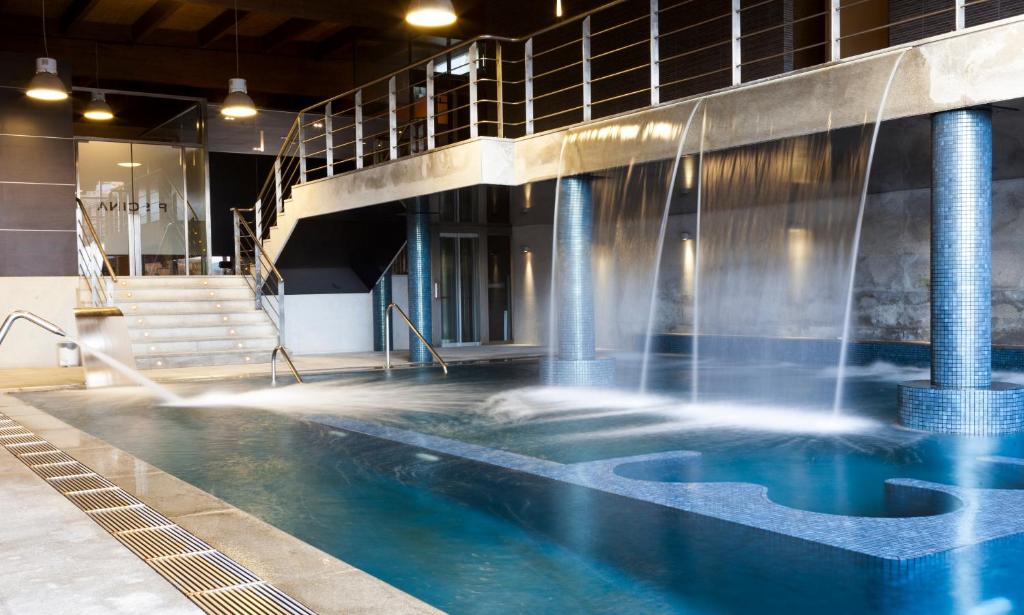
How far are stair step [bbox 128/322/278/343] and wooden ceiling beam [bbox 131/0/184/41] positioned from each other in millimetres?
5135

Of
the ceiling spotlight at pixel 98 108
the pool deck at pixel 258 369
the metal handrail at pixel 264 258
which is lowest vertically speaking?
the pool deck at pixel 258 369

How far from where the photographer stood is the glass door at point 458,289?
747 inches

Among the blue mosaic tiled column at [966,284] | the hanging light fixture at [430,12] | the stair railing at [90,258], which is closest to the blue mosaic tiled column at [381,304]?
the stair railing at [90,258]

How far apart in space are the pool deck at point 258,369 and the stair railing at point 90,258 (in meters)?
1.17

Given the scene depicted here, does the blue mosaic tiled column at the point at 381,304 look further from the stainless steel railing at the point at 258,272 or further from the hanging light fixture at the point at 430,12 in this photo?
the hanging light fixture at the point at 430,12

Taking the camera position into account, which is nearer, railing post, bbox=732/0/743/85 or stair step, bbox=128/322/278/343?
railing post, bbox=732/0/743/85

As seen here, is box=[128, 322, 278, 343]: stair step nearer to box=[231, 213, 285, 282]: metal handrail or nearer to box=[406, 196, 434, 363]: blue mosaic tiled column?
box=[231, 213, 285, 282]: metal handrail

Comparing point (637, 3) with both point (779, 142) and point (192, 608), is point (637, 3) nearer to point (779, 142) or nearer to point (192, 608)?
point (779, 142)

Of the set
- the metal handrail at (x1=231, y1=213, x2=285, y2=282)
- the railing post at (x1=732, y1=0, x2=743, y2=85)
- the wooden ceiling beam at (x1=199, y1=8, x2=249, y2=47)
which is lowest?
the metal handrail at (x1=231, y1=213, x2=285, y2=282)

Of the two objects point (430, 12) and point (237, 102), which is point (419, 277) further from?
point (430, 12)

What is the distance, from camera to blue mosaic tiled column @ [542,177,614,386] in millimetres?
11391

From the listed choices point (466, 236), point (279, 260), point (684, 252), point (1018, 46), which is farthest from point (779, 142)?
point (466, 236)

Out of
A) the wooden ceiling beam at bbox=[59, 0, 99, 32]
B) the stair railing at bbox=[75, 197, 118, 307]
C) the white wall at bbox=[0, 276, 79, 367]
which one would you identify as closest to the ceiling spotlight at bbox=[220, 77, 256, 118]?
the stair railing at bbox=[75, 197, 118, 307]

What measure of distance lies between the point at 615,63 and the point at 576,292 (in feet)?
19.0
